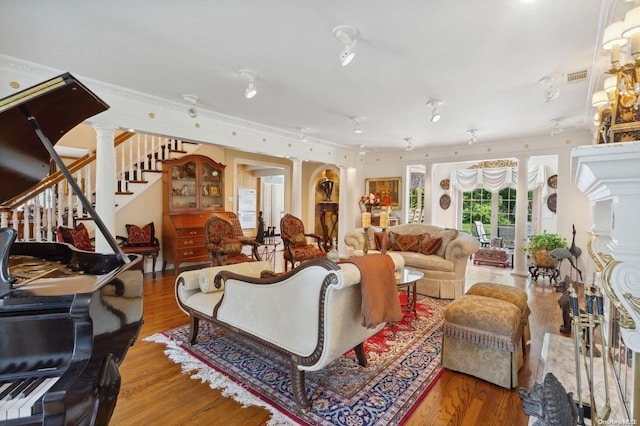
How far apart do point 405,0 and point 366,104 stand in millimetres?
2124

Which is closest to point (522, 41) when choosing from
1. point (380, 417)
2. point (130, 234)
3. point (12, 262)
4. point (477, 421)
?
point (477, 421)

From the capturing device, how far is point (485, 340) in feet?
7.13

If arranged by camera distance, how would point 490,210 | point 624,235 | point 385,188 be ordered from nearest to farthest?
point 624,235 → point 385,188 → point 490,210

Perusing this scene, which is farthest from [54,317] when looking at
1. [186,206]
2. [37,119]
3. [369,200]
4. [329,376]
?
[369,200]

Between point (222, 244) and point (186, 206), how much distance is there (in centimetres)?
174

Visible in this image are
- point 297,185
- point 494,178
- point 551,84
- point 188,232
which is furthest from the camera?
point 494,178

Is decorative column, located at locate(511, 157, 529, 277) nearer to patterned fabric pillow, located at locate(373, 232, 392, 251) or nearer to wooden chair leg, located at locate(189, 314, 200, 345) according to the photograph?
patterned fabric pillow, located at locate(373, 232, 392, 251)

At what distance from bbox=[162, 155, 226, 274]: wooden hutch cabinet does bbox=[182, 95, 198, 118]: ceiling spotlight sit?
1987 millimetres

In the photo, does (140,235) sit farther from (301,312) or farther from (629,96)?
(629,96)

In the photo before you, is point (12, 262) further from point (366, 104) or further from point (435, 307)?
point (435, 307)

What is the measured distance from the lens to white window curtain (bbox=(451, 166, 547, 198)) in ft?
23.6

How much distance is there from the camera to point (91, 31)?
231 cm

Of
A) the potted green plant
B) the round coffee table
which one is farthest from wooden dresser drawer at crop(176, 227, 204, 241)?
the potted green plant

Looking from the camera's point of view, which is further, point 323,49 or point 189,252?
point 189,252
